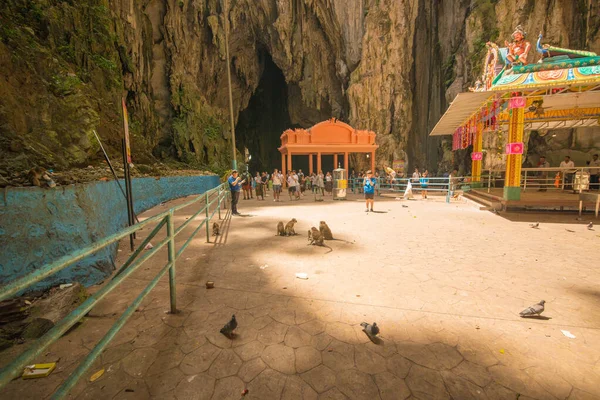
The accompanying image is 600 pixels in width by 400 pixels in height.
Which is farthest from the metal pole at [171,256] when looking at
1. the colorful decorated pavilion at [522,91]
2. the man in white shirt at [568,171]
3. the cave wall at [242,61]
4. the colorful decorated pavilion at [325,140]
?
the colorful decorated pavilion at [325,140]

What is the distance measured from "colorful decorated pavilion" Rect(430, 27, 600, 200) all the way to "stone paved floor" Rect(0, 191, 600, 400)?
207 inches

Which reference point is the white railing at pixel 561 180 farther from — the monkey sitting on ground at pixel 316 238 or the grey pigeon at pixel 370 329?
the grey pigeon at pixel 370 329

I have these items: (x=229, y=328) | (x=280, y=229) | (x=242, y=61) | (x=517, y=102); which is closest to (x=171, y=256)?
(x=229, y=328)

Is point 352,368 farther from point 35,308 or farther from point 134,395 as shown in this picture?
point 35,308

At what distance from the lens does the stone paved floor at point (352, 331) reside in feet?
6.98

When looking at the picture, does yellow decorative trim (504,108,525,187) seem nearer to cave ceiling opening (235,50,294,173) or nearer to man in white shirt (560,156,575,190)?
man in white shirt (560,156,575,190)

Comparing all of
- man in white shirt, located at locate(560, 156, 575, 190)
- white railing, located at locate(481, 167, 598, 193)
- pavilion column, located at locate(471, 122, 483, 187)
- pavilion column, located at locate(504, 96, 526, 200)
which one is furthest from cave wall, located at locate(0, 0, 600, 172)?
pavilion column, located at locate(504, 96, 526, 200)

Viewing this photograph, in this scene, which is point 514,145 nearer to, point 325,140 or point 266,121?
point 325,140

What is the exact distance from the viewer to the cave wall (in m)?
10.5

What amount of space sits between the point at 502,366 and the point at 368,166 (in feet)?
89.5

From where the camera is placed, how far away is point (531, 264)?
4.68 meters

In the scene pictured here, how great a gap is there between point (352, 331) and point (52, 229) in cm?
384

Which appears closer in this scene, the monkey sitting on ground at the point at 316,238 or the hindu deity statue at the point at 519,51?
the monkey sitting on ground at the point at 316,238

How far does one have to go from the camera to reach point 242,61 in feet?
99.9
